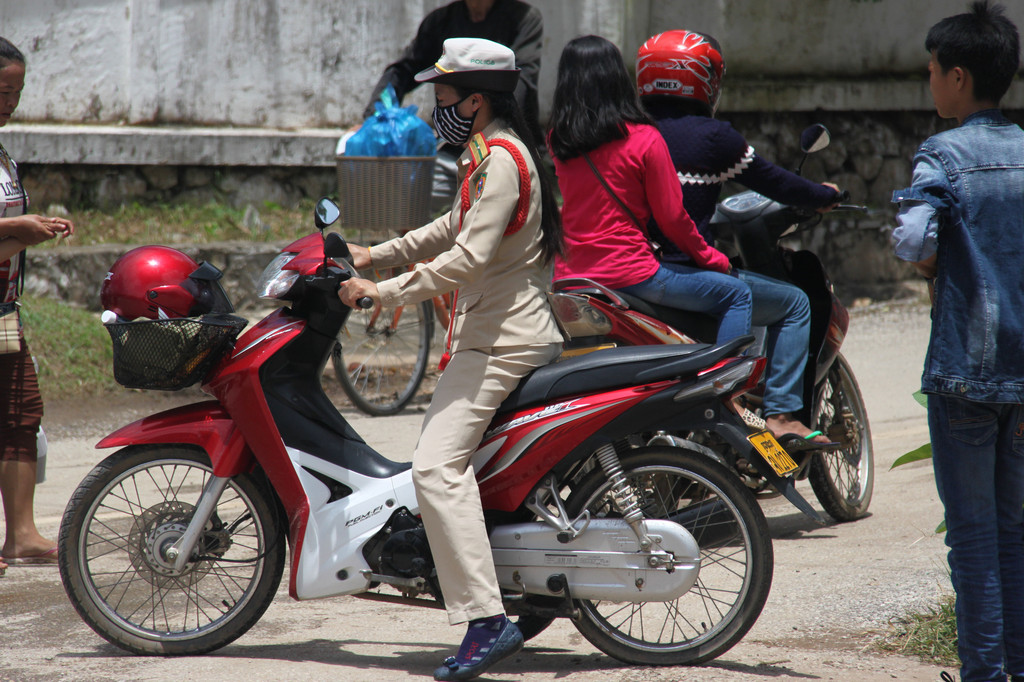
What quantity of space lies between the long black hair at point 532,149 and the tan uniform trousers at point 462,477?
353 millimetres

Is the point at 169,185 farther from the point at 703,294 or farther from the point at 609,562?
the point at 609,562

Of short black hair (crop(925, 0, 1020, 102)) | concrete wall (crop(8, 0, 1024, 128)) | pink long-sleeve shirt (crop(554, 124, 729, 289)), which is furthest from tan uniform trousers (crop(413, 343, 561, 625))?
concrete wall (crop(8, 0, 1024, 128))

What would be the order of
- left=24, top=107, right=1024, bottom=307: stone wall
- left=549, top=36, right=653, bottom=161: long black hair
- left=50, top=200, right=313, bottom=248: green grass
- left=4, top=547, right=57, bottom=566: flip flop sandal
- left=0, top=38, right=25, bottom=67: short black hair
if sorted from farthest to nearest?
1. left=50, top=200, right=313, bottom=248: green grass
2. left=24, top=107, right=1024, bottom=307: stone wall
3. left=4, top=547, right=57, bottom=566: flip flop sandal
4. left=0, top=38, right=25, bottom=67: short black hair
5. left=549, top=36, right=653, bottom=161: long black hair

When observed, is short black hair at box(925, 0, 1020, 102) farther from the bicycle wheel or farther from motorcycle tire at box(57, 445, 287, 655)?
the bicycle wheel

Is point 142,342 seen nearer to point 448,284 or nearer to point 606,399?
point 448,284

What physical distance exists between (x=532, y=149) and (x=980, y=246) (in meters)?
1.32

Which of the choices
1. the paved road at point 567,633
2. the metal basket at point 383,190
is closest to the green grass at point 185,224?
the metal basket at point 383,190

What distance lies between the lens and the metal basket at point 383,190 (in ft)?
20.5

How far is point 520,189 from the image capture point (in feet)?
11.1

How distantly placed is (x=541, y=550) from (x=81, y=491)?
4.76 feet

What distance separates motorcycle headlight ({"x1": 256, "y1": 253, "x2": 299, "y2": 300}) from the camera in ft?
11.5

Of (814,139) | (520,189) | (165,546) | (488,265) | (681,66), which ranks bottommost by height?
(165,546)

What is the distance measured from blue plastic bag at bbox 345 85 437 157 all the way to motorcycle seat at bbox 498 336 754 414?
→ 3.15 meters

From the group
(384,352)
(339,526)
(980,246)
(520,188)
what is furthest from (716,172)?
(384,352)
